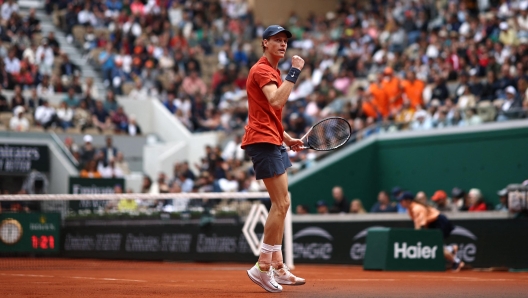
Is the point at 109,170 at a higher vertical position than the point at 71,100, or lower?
lower

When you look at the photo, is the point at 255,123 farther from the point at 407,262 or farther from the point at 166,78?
the point at 166,78

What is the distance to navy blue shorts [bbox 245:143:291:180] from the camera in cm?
845

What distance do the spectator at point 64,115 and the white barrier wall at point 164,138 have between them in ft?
7.80

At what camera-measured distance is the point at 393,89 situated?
22047 millimetres

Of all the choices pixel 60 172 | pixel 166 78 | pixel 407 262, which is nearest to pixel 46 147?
pixel 60 172

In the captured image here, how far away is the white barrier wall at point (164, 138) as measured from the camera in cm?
2605

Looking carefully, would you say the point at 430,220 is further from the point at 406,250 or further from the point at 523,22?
the point at 523,22

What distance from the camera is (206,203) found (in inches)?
737

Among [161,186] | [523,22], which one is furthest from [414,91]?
[161,186]

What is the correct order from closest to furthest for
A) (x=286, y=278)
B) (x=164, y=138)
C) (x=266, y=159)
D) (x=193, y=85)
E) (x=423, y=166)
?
(x=266, y=159)
(x=286, y=278)
(x=423, y=166)
(x=164, y=138)
(x=193, y=85)

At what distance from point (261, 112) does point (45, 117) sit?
17.6 m

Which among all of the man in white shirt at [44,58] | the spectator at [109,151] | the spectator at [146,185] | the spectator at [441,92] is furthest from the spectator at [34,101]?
the spectator at [441,92]

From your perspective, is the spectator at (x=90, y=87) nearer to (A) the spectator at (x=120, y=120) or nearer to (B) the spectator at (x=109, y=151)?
(A) the spectator at (x=120, y=120)

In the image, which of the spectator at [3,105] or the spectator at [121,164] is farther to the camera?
the spectator at [121,164]
